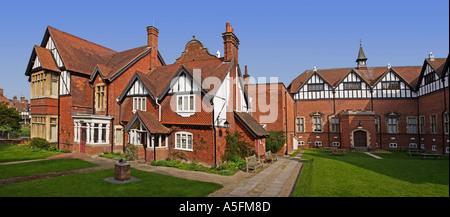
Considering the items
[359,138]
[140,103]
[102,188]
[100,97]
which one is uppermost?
[100,97]

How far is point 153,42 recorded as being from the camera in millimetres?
25891

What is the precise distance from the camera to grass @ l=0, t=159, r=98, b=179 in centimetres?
1246

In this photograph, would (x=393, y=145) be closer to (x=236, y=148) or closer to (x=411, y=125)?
(x=411, y=125)

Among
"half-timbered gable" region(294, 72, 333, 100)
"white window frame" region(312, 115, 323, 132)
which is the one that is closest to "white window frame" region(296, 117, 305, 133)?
"white window frame" region(312, 115, 323, 132)

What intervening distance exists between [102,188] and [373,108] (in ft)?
122

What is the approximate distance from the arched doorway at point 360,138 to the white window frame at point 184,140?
25.3 m

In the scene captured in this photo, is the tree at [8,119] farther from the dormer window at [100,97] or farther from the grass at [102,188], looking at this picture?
the grass at [102,188]

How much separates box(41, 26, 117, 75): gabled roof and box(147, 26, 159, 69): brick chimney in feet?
19.4

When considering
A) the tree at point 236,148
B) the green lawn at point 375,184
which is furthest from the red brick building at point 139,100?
the green lawn at point 375,184

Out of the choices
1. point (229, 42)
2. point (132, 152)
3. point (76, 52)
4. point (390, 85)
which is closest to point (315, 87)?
point (390, 85)

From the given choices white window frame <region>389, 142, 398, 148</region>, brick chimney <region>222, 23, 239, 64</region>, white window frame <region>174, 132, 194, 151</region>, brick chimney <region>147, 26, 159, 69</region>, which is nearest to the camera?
white window frame <region>174, 132, 194, 151</region>

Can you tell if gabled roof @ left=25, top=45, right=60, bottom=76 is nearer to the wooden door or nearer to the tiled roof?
the tiled roof

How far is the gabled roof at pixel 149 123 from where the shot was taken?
16.3 m
